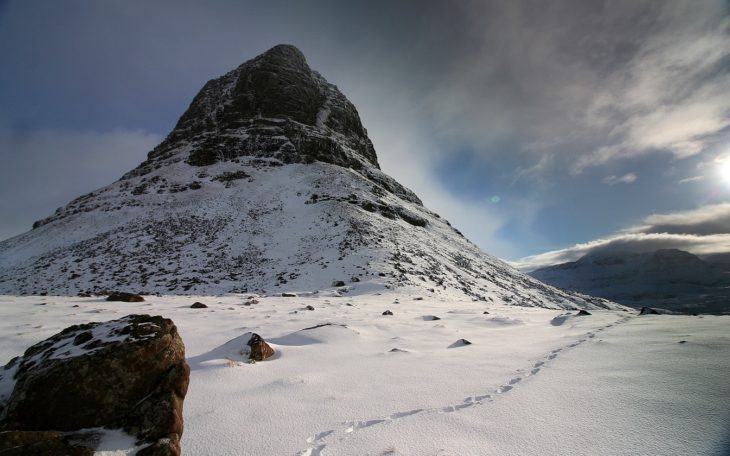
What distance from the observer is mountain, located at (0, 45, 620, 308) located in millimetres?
20062

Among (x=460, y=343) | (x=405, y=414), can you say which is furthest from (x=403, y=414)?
(x=460, y=343)

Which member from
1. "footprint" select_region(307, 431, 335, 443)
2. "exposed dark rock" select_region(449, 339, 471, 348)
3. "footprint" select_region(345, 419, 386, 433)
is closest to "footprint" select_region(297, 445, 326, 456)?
"footprint" select_region(307, 431, 335, 443)

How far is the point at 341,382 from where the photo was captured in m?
3.61

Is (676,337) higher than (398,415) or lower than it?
higher

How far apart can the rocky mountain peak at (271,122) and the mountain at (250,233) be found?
0.40 metres

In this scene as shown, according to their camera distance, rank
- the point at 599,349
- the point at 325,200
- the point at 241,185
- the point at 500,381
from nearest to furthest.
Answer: the point at 500,381 → the point at 599,349 → the point at 325,200 → the point at 241,185

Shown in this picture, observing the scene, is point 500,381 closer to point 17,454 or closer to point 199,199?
point 17,454

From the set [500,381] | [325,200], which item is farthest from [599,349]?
[325,200]

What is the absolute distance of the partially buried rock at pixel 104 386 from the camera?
2.21 m

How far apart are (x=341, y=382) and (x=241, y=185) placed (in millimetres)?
38625

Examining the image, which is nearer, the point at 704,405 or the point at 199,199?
the point at 704,405

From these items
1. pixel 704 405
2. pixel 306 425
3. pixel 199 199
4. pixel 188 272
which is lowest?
pixel 306 425

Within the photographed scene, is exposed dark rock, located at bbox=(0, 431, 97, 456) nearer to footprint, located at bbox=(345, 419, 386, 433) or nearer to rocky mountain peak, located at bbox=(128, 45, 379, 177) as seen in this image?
footprint, located at bbox=(345, 419, 386, 433)

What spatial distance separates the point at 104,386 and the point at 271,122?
5695 cm
